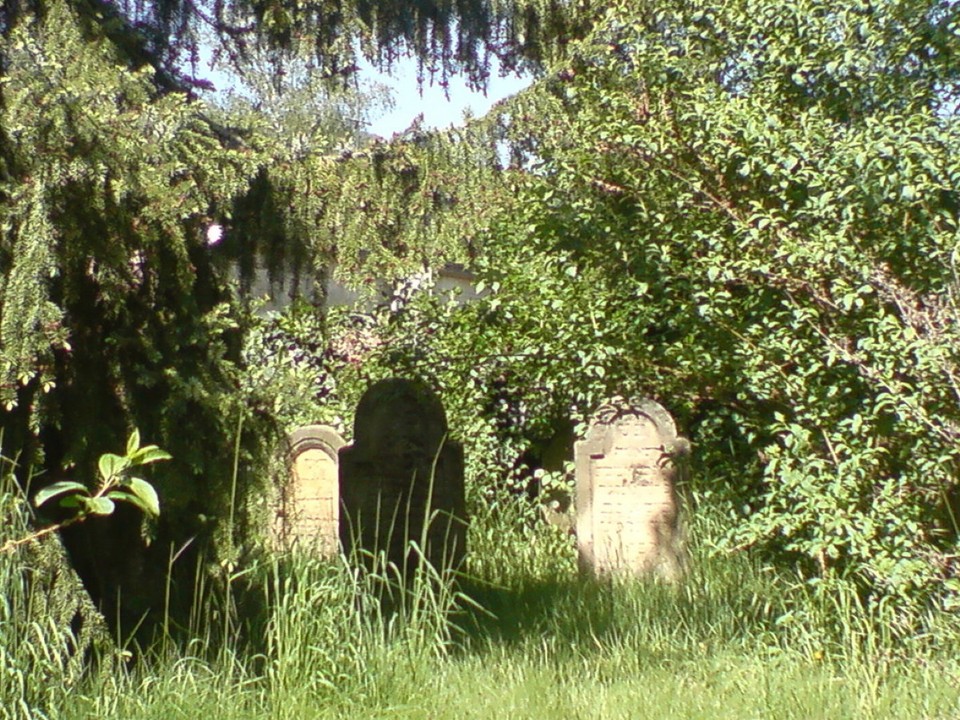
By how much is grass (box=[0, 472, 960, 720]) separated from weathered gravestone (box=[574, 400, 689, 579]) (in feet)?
5.42

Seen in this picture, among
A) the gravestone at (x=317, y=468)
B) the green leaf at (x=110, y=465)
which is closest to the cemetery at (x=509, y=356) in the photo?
the green leaf at (x=110, y=465)

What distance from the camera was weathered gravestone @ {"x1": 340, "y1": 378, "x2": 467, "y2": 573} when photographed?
23.8 feet

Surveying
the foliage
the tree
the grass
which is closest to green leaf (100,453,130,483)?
the tree

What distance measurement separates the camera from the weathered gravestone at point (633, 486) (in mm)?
8188

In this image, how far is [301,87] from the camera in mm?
8680

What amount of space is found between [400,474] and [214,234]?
7.21 feet

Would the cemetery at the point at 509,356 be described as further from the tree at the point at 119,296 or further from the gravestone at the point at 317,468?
the gravestone at the point at 317,468

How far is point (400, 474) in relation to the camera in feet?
24.0

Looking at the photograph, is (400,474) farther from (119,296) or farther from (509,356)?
(119,296)

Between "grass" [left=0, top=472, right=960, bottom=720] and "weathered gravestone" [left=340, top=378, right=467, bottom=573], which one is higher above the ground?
"weathered gravestone" [left=340, top=378, right=467, bottom=573]

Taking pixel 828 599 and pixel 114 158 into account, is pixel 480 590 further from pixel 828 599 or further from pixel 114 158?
pixel 114 158

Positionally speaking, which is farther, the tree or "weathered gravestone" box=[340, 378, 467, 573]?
"weathered gravestone" box=[340, 378, 467, 573]

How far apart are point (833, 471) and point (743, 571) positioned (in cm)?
120

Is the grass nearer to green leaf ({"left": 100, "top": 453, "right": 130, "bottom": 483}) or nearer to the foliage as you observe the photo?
the foliage
